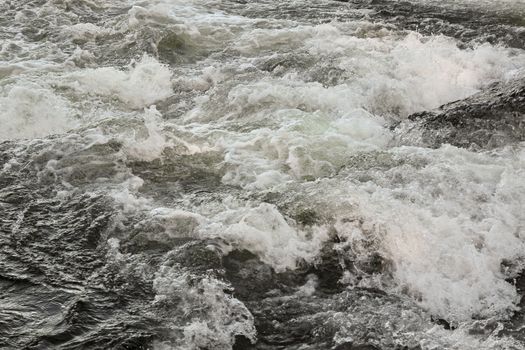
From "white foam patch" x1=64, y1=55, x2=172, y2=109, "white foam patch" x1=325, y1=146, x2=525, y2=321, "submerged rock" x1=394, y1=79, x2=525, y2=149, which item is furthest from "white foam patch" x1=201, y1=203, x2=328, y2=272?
"white foam patch" x1=64, y1=55, x2=172, y2=109

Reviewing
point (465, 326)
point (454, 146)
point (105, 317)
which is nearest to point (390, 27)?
point (454, 146)

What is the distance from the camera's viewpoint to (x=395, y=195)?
218 inches

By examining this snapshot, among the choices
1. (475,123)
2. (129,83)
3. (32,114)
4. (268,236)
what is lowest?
(268,236)

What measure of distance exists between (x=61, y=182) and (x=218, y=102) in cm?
256

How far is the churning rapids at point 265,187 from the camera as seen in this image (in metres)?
4.32

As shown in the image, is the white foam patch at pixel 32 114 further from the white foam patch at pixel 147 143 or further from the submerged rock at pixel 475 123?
the submerged rock at pixel 475 123

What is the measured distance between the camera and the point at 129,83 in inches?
332

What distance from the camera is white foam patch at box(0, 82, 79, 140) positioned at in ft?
23.5

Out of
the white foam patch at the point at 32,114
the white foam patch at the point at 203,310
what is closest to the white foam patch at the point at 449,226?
the white foam patch at the point at 203,310

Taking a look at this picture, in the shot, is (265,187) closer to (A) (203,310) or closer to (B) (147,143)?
(B) (147,143)

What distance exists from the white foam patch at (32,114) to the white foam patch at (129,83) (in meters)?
0.56

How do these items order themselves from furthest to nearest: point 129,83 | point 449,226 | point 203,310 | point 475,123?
point 129,83, point 475,123, point 449,226, point 203,310

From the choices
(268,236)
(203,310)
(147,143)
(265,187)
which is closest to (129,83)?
(147,143)

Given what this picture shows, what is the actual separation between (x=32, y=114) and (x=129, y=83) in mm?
1554
